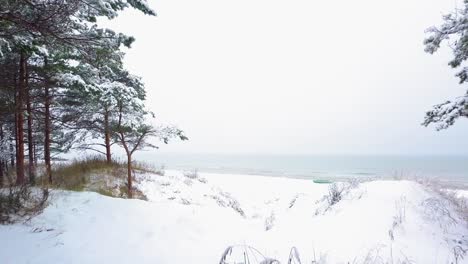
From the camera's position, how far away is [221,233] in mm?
4320

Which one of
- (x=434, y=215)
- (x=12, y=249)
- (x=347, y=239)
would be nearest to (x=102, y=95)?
(x=12, y=249)

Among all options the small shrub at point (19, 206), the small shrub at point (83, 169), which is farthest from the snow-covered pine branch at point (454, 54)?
the small shrub at point (83, 169)

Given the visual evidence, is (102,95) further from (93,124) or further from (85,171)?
(85,171)

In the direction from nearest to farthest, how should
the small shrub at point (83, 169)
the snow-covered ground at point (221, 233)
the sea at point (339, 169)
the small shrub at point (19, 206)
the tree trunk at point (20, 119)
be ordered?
the snow-covered ground at point (221, 233) < the small shrub at point (19, 206) < the tree trunk at point (20, 119) < the small shrub at point (83, 169) < the sea at point (339, 169)

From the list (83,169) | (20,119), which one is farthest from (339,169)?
(20,119)

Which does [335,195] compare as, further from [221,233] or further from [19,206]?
[19,206]

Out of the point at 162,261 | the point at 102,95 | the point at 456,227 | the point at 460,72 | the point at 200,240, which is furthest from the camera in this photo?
the point at 102,95

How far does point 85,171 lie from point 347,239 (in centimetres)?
1113

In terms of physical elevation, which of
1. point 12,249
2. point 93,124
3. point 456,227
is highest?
point 93,124

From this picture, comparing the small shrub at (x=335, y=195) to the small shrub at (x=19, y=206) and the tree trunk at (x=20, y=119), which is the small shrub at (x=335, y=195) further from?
the tree trunk at (x=20, y=119)

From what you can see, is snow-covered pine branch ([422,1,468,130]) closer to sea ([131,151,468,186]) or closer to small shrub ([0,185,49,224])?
sea ([131,151,468,186])

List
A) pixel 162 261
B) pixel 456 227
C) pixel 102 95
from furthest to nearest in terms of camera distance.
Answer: pixel 102 95 < pixel 456 227 < pixel 162 261

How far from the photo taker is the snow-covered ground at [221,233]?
3451 millimetres

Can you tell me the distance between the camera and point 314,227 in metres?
4.87
